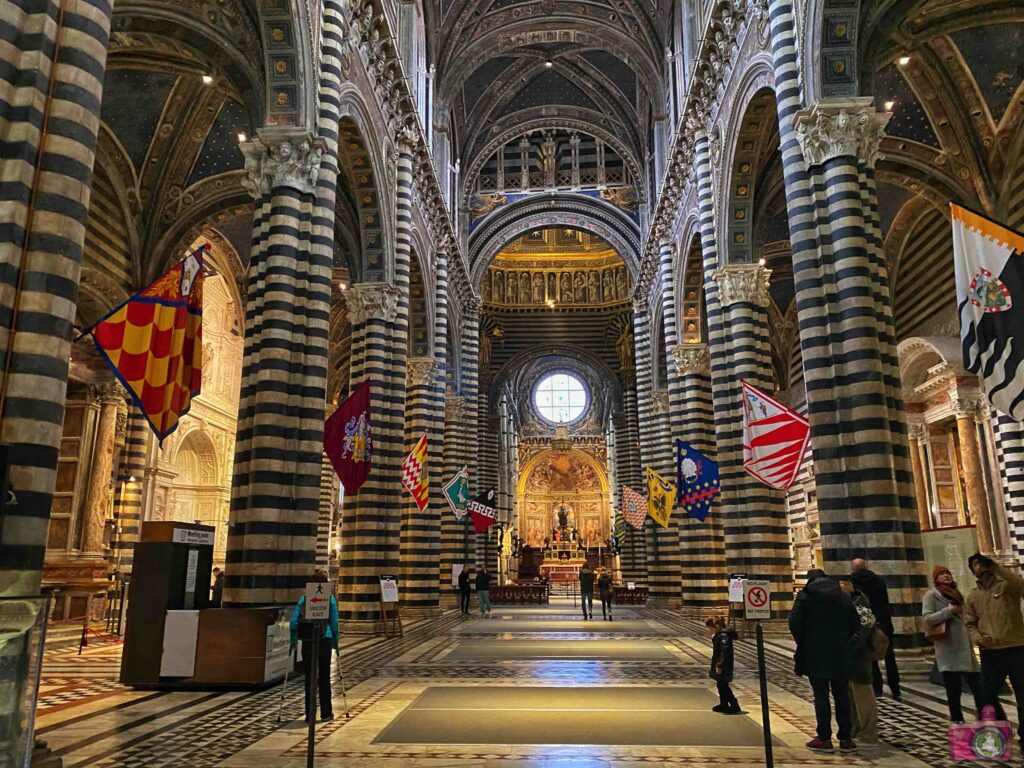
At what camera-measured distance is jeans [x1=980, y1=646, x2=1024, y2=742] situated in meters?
6.46

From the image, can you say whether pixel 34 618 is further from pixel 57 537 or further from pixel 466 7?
pixel 466 7

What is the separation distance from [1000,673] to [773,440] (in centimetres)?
592

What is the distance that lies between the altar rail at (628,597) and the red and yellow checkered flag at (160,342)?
25.3 metres

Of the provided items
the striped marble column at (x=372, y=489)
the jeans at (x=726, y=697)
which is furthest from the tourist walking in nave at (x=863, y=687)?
the striped marble column at (x=372, y=489)

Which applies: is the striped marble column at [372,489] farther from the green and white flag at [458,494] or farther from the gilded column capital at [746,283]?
the gilded column capital at [746,283]

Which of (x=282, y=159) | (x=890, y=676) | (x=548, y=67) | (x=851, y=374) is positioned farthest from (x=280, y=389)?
(x=548, y=67)

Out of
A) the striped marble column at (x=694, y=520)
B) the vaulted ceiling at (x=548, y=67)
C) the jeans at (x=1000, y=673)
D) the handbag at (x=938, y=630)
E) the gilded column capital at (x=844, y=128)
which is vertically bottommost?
the jeans at (x=1000, y=673)

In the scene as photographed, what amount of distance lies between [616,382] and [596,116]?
1665 cm

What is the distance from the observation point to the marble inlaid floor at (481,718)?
639cm

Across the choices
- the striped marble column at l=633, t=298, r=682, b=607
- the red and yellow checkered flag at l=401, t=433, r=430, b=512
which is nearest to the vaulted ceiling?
the striped marble column at l=633, t=298, r=682, b=607

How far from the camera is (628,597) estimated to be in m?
32.0

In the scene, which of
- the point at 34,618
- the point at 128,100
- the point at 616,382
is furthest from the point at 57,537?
the point at 616,382

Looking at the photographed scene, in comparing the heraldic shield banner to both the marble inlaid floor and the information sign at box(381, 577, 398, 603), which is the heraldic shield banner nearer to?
the information sign at box(381, 577, 398, 603)

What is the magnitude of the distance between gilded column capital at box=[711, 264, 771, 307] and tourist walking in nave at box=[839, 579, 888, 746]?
1268cm
